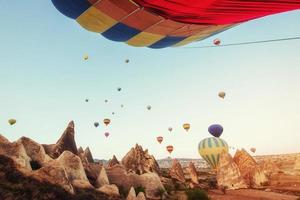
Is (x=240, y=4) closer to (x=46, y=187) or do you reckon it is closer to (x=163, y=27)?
(x=163, y=27)

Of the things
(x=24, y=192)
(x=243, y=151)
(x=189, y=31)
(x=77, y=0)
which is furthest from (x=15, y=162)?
(x=243, y=151)

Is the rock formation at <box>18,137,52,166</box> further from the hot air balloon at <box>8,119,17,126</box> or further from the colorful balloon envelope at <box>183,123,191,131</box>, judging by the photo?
the colorful balloon envelope at <box>183,123,191,131</box>

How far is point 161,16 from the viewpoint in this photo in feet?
29.2

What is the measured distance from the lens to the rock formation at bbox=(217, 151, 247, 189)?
3123 centimetres

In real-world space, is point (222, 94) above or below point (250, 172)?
above

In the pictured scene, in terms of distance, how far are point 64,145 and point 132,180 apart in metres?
6.38

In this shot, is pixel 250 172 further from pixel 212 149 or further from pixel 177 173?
pixel 177 173

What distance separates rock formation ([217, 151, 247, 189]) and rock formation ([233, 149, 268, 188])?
2.54 metres

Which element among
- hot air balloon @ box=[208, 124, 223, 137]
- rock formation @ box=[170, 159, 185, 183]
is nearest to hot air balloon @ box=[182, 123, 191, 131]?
hot air balloon @ box=[208, 124, 223, 137]

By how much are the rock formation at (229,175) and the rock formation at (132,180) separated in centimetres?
1136

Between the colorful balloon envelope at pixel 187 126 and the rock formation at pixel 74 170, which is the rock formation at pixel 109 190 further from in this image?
the colorful balloon envelope at pixel 187 126

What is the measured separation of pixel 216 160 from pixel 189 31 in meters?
29.5

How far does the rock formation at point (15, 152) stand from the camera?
47.1ft

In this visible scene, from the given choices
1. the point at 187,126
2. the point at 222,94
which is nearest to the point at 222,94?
the point at 222,94
